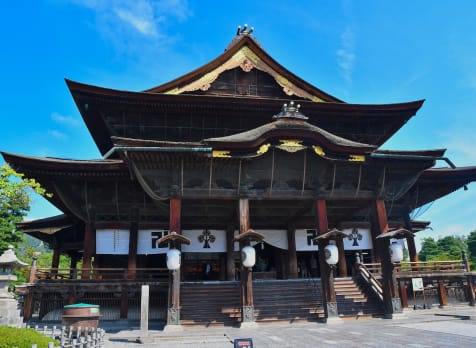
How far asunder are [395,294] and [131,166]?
13.4 metres

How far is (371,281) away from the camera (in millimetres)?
16781

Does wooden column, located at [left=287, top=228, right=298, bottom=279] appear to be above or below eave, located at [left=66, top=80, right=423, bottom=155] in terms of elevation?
below

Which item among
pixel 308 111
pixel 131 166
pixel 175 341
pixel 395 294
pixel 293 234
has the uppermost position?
pixel 308 111

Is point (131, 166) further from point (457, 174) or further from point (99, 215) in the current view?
point (457, 174)

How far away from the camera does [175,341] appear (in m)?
11.0

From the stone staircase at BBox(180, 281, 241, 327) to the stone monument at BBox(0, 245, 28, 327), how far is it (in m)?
6.02

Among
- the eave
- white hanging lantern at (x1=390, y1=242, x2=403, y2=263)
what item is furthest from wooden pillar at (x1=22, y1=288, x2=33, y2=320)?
white hanging lantern at (x1=390, y1=242, x2=403, y2=263)

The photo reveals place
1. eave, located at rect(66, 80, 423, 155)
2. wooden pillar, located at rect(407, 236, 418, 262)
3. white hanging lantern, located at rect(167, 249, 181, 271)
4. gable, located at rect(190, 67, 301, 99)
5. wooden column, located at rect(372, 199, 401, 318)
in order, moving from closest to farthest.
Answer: white hanging lantern, located at rect(167, 249, 181, 271), wooden column, located at rect(372, 199, 401, 318), eave, located at rect(66, 80, 423, 155), wooden pillar, located at rect(407, 236, 418, 262), gable, located at rect(190, 67, 301, 99)

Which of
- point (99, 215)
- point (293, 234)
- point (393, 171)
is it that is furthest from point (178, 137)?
point (393, 171)

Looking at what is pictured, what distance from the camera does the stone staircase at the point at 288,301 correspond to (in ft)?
47.8

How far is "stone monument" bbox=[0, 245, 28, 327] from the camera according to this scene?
33.3 feet

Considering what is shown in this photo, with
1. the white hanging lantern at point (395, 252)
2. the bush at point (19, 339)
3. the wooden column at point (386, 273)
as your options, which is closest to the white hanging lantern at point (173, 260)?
the bush at point (19, 339)

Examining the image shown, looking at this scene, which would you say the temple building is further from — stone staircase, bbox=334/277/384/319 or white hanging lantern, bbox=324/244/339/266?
white hanging lantern, bbox=324/244/339/266

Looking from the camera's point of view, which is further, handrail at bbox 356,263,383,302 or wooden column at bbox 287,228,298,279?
wooden column at bbox 287,228,298,279
